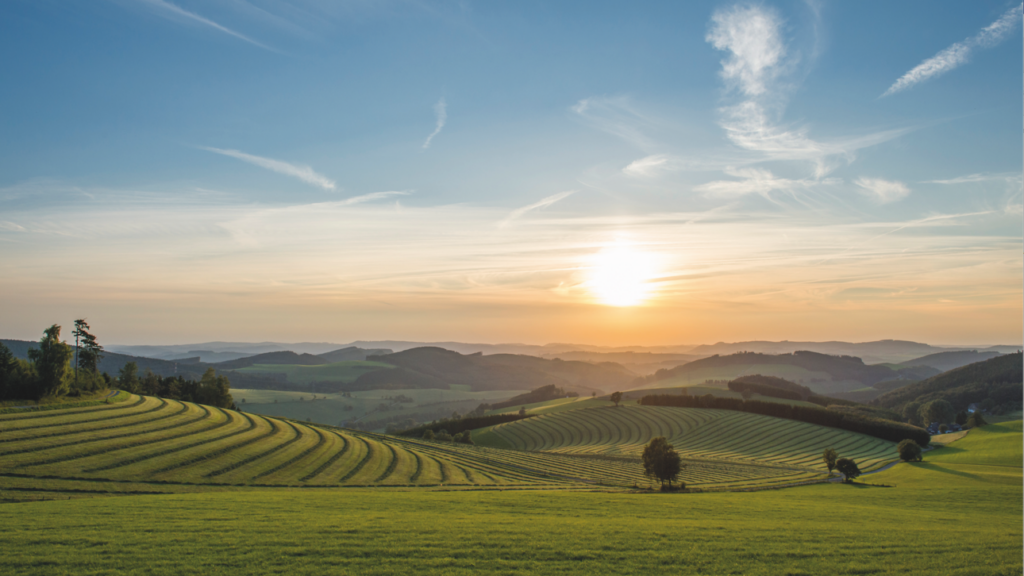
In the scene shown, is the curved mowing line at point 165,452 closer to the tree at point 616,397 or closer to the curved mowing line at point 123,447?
the curved mowing line at point 123,447

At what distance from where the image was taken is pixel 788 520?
91.8 ft

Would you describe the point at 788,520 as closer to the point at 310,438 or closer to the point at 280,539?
the point at 280,539

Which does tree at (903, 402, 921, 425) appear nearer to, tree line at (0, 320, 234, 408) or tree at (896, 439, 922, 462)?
tree at (896, 439, 922, 462)

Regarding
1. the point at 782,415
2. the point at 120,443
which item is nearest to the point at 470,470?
the point at 120,443

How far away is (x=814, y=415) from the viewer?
137375mm

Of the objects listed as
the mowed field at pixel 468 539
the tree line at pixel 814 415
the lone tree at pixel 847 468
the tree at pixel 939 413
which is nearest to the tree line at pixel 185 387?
the mowed field at pixel 468 539

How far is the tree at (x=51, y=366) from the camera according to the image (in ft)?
154

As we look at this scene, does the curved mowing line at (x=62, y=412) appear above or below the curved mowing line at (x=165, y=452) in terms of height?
above

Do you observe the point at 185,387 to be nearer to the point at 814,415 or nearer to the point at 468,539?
the point at 468,539

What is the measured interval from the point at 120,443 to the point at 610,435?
118 meters

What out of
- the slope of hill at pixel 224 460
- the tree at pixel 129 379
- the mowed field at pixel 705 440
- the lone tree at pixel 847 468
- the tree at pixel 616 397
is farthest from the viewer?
the tree at pixel 616 397

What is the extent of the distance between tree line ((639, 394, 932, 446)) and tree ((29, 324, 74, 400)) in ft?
505

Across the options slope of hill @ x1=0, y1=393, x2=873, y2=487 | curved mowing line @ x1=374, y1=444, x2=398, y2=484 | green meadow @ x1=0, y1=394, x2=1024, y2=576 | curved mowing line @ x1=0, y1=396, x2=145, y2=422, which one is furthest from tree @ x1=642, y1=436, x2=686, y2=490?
curved mowing line @ x1=0, y1=396, x2=145, y2=422

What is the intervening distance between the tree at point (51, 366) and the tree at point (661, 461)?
62691mm
